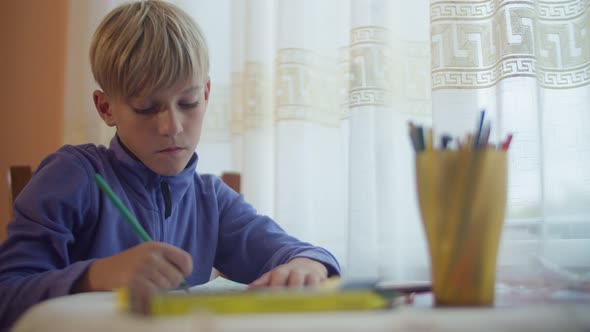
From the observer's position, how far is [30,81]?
1918 mm

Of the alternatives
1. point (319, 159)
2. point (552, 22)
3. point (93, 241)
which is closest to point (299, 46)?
point (319, 159)

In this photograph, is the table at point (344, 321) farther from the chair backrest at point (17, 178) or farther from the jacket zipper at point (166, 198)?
the chair backrest at point (17, 178)

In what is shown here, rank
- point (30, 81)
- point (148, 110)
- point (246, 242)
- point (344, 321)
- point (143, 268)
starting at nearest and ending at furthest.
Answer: point (344, 321) → point (143, 268) → point (148, 110) → point (246, 242) → point (30, 81)

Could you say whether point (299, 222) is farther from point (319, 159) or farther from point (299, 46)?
point (299, 46)

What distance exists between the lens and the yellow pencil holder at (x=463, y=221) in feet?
1.49

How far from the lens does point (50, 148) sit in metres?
1.86

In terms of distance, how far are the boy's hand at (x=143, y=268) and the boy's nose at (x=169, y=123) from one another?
0.81 ft

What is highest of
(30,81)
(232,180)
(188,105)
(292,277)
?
(30,81)

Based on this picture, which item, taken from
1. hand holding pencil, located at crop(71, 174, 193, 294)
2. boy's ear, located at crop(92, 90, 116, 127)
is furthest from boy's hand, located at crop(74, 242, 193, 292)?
boy's ear, located at crop(92, 90, 116, 127)

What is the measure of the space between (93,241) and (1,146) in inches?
49.1

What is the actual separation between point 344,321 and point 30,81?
5.97ft

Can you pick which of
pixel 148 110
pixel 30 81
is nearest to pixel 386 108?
pixel 148 110

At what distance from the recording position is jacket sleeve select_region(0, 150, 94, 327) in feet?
2.13

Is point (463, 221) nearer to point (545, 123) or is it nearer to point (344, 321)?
point (344, 321)
